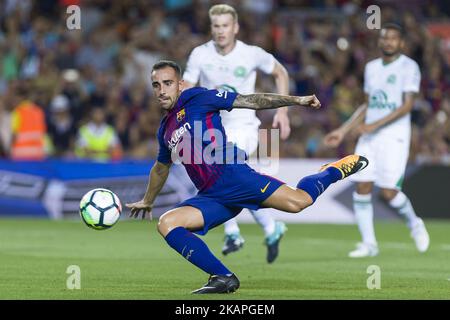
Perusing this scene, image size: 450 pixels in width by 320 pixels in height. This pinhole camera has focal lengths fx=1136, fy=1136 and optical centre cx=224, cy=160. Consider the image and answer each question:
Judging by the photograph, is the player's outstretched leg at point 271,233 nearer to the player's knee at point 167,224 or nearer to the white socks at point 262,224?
the white socks at point 262,224

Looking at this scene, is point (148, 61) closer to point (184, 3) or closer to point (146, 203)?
point (184, 3)

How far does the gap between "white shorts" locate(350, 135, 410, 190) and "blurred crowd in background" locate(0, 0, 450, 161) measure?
6.72 m

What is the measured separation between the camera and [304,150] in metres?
21.0

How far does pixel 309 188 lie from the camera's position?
32.3 ft

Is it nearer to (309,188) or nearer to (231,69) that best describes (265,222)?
(231,69)

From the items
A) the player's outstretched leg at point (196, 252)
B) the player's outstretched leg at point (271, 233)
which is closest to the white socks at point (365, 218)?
the player's outstretched leg at point (271, 233)

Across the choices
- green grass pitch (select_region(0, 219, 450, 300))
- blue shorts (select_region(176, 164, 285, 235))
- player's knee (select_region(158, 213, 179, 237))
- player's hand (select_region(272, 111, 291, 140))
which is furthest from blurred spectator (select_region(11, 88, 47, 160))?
player's knee (select_region(158, 213, 179, 237))

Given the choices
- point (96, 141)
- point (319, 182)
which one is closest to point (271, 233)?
point (319, 182)

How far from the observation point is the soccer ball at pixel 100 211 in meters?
9.95

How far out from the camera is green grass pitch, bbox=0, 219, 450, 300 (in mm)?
9375

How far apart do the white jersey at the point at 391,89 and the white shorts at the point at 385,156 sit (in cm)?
8

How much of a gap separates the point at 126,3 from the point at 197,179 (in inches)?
600

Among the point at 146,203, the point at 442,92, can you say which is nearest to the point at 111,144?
the point at 442,92
